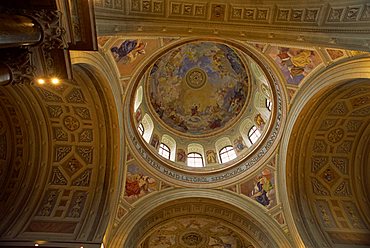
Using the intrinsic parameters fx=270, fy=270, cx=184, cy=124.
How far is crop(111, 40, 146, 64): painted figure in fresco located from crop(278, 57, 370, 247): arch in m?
7.29

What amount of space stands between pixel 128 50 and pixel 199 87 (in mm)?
9950

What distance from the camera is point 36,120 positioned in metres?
10.9

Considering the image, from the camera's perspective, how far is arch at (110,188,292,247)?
42.0 ft

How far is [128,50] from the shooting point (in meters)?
11.1

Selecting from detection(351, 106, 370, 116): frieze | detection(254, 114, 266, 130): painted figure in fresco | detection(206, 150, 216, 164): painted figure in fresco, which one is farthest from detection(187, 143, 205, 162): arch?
detection(351, 106, 370, 116): frieze

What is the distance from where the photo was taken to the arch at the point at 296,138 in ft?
31.4

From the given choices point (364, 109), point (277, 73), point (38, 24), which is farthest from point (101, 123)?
point (364, 109)

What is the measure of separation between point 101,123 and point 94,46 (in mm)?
6062

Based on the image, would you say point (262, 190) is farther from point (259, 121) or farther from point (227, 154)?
point (259, 121)

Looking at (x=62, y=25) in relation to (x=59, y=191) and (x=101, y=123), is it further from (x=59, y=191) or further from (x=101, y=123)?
(x=59, y=191)

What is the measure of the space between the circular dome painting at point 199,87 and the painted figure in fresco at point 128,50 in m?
5.46

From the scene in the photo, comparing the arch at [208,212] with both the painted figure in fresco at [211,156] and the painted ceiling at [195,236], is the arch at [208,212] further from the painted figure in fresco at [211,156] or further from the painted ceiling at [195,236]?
the painted figure in fresco at [211,156]

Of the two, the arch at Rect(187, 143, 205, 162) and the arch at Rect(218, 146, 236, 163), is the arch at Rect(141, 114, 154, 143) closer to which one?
the arch at Rect(187, 143, 205, 162)

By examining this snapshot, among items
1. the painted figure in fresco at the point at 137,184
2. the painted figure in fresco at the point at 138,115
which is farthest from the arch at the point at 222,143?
the painted figure in fresco at the point at 137,184
